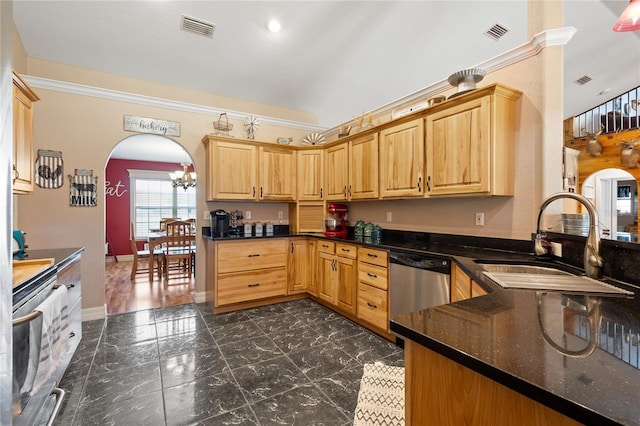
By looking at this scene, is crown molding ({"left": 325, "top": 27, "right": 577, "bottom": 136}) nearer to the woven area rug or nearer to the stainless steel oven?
the woven area rug

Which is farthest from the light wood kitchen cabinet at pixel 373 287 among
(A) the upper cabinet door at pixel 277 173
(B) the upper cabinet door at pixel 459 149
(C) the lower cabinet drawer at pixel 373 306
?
(A) the upper cabinet door at pixel 277 173

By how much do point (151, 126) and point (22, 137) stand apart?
1.69 m

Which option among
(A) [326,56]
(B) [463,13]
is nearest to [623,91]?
(B) [463,13]

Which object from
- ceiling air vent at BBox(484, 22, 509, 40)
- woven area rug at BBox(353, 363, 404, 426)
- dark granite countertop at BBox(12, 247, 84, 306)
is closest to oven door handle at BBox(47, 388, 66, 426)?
dark granite countertop at BBox(12, 247, 84, 306)

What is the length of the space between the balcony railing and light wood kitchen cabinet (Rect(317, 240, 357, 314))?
665 centimetres

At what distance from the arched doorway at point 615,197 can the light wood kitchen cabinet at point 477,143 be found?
5024 millimetres

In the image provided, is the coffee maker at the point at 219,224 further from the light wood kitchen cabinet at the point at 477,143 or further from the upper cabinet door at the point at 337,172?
the light wood kitchen cabinet at the point at 477,143

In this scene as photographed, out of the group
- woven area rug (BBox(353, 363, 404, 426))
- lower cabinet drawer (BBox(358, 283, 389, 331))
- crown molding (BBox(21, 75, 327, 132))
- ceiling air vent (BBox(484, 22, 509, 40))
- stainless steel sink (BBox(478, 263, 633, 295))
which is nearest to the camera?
stainless steel sink (BBox(478, 263, 633, 295))

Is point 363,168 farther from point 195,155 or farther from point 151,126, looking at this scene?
point 151,126

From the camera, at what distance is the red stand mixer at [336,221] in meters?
4.09

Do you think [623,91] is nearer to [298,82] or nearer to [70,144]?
[298,82]

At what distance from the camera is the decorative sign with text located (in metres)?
3.68

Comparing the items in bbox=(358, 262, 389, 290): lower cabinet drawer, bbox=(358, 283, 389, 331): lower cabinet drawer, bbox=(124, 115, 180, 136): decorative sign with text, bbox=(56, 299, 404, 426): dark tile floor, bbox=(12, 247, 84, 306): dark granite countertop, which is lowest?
bbox=(56, 299, 404, 426): dark tile floor

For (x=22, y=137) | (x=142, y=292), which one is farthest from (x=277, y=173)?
(x=142, y=292)
